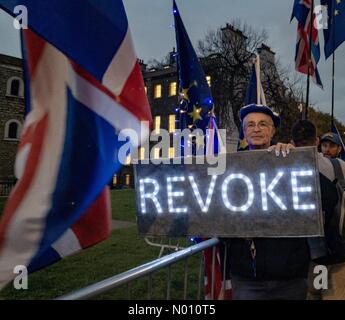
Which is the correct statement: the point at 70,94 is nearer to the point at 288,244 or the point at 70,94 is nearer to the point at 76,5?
the point at 76,5

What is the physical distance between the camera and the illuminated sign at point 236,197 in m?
2.45

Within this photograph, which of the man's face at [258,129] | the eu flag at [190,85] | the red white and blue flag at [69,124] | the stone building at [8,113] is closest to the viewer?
the red white and blue flag at [69,124]

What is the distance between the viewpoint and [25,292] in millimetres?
5355

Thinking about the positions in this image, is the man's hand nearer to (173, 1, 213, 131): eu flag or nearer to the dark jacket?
the dark jacket

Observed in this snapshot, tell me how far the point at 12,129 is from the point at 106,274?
29707 millimetres

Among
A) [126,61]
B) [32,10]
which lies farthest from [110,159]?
[32,10]

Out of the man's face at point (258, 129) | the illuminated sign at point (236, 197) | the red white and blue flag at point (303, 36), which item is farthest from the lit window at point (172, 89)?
the illuminated sign at point (236, 197)

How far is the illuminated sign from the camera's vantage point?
8.03ft

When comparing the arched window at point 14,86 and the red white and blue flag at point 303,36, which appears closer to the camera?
the red white and blue flag at point 303,36

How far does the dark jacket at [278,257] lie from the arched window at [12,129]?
107 feet

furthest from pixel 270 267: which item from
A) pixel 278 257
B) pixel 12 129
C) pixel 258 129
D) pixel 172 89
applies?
pixel 172 89

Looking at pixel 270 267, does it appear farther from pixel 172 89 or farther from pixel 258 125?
pixel 172 89

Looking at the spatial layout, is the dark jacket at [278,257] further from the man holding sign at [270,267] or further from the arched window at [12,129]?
the arched window at [12,129]

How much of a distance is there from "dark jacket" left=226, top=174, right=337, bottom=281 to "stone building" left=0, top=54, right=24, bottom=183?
105ft
